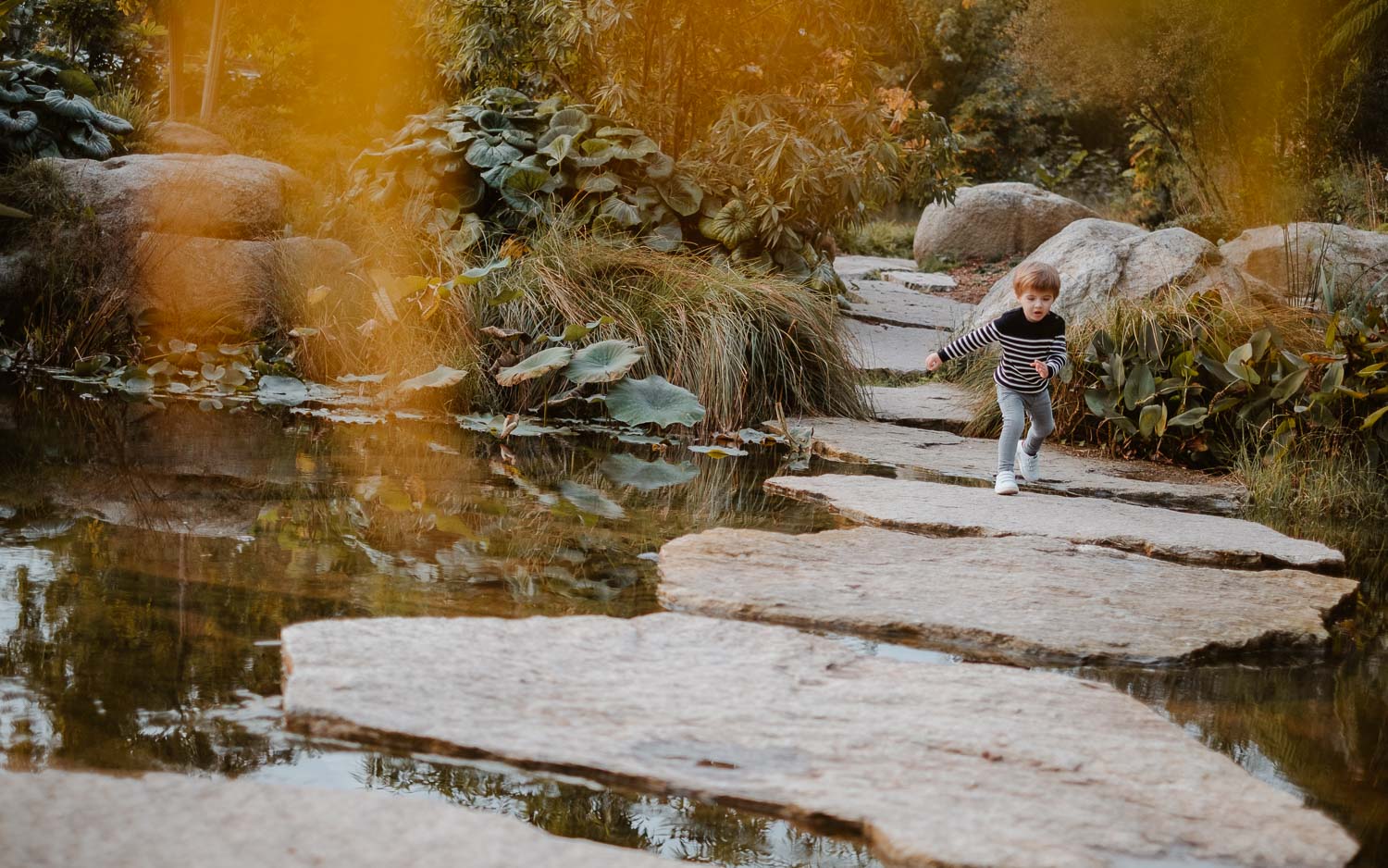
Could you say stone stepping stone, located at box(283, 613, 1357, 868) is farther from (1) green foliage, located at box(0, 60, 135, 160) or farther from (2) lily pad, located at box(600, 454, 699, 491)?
(1) green foliage, located at box(0, 60, 135, 160)

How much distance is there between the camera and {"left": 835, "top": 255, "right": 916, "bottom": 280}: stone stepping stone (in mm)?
11488

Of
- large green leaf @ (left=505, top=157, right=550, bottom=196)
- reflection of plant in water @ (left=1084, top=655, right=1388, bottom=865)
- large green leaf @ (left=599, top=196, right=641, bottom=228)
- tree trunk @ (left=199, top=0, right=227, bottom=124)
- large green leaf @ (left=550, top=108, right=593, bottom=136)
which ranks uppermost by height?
tree trunk @ (left=199, top=0, right=227, bottom=124)

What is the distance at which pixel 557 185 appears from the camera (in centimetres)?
626

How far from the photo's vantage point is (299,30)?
1415 cm

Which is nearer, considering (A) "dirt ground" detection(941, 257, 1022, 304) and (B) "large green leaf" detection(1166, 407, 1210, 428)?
(B) "large green leaf" detection(1166, 407, 1210, 428)

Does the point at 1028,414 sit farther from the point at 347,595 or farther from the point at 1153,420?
the point at 347,595

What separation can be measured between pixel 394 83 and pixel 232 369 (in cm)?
617

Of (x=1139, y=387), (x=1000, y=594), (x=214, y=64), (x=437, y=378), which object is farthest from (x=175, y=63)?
(x=1000, y=594)

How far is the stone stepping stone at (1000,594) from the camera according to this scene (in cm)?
214

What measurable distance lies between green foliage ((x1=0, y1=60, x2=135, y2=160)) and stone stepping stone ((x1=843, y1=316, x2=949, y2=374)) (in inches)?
173

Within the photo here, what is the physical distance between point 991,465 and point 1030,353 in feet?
1.37

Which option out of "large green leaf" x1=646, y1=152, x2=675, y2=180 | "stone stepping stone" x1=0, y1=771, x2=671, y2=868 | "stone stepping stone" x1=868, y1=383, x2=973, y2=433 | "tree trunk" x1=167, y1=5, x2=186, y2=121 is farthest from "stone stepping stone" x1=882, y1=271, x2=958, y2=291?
"stone stepping stone" x1=0, y1=771, x2=671, y2=868

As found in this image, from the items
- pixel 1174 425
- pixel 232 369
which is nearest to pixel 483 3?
pixel 232 369

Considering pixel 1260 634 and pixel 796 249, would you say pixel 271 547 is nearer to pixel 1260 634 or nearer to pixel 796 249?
pixel 1260 634
